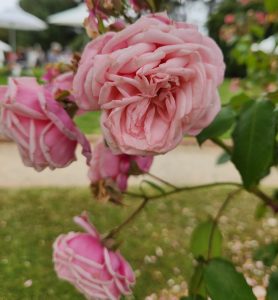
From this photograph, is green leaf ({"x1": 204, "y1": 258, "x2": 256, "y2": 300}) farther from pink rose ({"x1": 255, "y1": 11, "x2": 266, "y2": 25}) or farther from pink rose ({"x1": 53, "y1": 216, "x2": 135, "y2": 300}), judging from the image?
pink rose ({"x1": 255, "y1": 11, "x2": 266, "y2": 25})

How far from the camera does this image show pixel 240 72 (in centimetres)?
405

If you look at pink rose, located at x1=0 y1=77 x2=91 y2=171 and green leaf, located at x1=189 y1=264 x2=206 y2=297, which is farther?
green leaf, located at x1=189 y1=264 x2=206 y2=297

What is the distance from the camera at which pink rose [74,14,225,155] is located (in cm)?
26

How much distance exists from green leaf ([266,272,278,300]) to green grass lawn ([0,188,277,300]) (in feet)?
0.42

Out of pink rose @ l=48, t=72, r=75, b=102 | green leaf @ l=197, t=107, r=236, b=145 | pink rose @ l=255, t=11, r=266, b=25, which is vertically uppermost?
pink rose @ l=48, t=72, r=75, b=102

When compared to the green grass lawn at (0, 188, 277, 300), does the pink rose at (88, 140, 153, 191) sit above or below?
above

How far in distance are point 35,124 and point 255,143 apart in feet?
0.52

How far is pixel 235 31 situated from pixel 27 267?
6.02ft

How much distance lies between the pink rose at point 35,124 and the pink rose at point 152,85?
4 centimetres

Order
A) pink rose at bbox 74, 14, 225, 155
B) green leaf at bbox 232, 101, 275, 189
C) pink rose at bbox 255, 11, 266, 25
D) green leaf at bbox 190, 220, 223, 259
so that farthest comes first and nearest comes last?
pink rose at bbox 255, 11, 266, 25, green leaf at bbox 190, 220, 223, 259, green leaf at bbox 232, 101, 275, 189, pink rose at bbox 74, 14, 225, 155

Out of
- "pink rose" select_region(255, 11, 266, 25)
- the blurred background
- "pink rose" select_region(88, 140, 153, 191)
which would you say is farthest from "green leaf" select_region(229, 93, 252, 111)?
"pink rose" select_region(255, 11, 266, 25)

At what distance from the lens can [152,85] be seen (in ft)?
0.85

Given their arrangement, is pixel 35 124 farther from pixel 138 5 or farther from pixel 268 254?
pixel 268 254

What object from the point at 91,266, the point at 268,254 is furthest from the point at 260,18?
the point at 91,266
